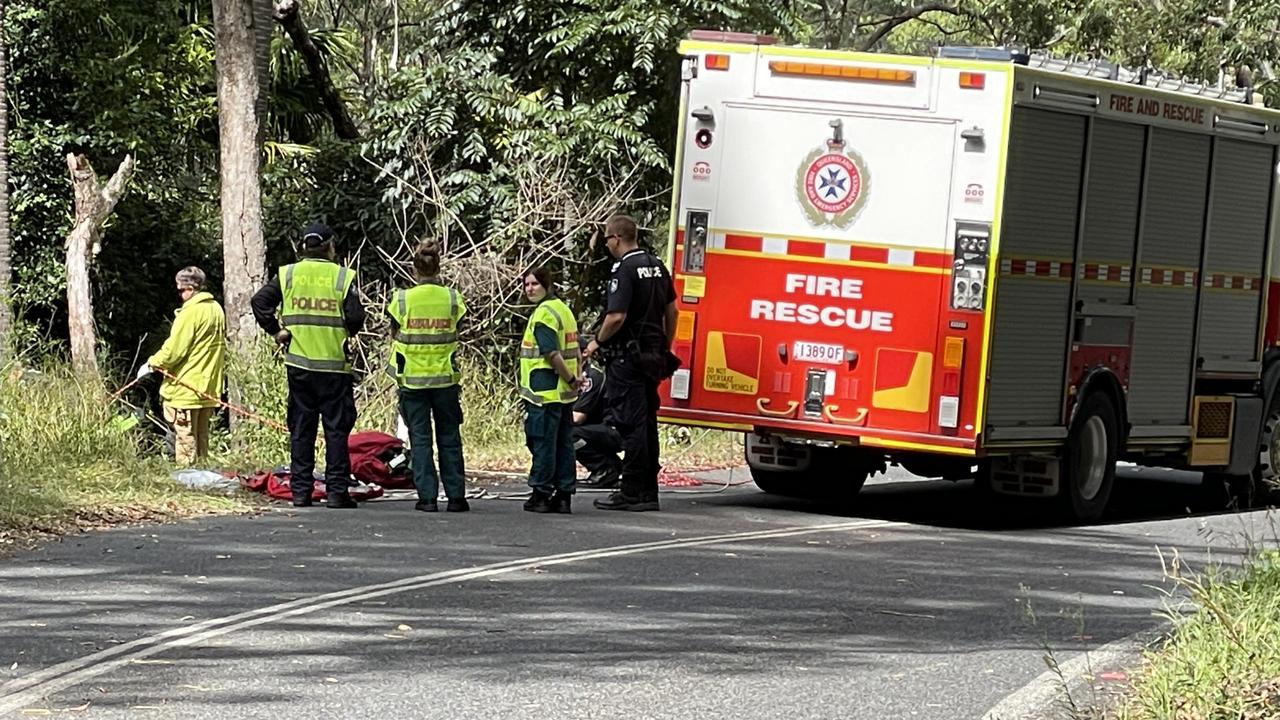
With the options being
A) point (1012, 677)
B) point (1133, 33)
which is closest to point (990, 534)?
point (1012, 677)

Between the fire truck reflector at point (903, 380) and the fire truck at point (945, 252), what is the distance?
0.05 feet

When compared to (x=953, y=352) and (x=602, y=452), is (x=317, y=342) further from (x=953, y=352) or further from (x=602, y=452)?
(x=953, y=352)

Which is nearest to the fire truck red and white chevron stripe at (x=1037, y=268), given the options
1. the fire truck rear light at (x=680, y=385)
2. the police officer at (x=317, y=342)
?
the fire truck rear light at (x=680, y=385)

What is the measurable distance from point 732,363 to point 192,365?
438 cm

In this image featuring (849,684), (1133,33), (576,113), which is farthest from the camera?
(1133,33)

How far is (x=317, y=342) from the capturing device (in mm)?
13031

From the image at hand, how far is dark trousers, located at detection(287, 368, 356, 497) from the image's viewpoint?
1300cm

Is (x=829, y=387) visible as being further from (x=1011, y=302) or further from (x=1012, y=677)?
(x=1012, y=677)

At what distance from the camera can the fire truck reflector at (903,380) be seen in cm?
1320

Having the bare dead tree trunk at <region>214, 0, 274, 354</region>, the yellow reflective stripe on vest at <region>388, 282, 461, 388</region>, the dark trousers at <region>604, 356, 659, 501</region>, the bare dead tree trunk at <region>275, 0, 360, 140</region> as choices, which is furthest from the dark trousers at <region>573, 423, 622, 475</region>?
the bare dead tree trunk at <region>275, 0, 360, 140</region>

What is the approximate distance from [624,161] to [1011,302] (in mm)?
9845

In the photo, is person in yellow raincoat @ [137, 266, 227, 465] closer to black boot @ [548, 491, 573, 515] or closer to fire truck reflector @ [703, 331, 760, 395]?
black boot @ [548, 491, 573, 515]

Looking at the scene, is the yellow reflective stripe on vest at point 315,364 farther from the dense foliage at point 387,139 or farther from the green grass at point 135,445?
the dense foliage at point 387,139

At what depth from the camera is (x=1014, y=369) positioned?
523 inches
